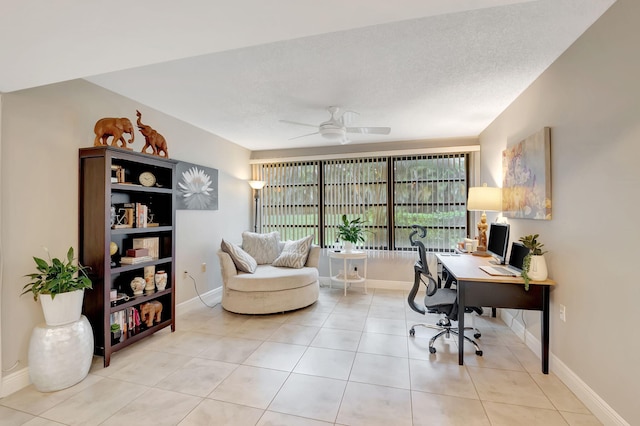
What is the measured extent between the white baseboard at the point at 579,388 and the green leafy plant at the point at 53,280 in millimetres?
3552

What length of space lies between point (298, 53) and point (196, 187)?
2.46 m

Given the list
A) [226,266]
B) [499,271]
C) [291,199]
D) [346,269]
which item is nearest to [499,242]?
[499,271]

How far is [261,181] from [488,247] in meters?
3.63

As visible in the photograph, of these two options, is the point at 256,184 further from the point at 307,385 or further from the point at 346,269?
the point at 307,385

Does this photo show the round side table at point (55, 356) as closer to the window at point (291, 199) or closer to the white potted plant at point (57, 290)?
the white potted plant at point (57, 290)

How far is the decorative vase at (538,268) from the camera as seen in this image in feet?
7.40

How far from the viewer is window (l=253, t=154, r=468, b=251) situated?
15.0 ft

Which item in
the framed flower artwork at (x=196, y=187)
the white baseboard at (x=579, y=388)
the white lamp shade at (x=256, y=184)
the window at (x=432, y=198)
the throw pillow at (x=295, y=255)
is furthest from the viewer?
the white lamp shade at (x=256, y=184)

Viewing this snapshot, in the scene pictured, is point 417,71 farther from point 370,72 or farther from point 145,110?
point 145,110

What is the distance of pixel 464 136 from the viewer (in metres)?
4.44

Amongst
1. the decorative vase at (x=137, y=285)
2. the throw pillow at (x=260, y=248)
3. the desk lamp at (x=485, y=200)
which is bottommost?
the decorative vase at (x=137, y=285)

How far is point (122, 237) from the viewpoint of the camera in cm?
288

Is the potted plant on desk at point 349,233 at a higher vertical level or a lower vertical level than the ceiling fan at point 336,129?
lower

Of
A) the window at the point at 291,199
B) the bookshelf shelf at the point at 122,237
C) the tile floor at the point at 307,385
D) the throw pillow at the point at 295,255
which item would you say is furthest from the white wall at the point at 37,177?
the window at the point at 291,199
